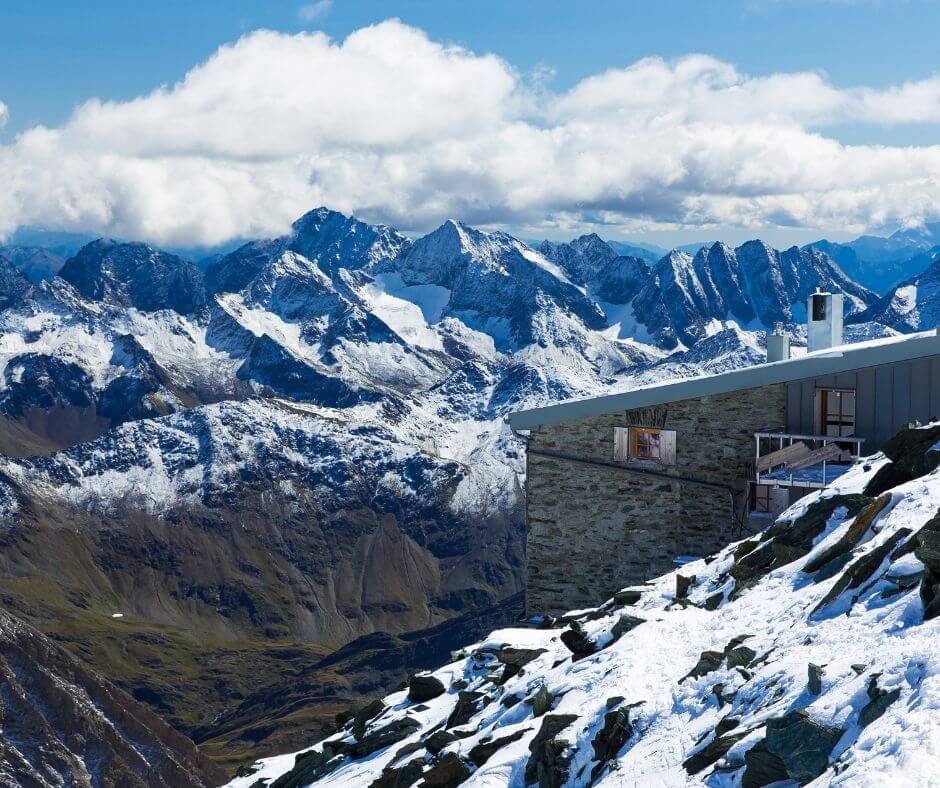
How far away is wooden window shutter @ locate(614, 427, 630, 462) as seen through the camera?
32.1 m

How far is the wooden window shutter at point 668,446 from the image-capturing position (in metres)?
31.5

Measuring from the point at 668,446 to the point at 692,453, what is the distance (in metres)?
0.68

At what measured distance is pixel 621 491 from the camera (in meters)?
32.2

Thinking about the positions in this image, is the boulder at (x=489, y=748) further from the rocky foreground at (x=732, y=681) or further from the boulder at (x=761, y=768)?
the boulder at (x=761, y=768)

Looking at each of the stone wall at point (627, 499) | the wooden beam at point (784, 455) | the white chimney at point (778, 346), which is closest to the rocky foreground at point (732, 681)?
the wooden beam at point (784, 455)

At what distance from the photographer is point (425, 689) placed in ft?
74.9

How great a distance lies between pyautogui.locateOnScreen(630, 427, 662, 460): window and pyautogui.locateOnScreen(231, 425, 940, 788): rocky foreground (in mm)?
8280

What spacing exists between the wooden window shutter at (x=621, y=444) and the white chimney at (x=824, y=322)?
9309mm

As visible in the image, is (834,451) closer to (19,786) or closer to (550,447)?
(550,447)

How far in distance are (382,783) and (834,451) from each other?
15683mm

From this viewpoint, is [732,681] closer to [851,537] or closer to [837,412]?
[851,537]

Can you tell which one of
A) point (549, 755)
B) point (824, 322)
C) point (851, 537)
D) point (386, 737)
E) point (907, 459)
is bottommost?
point (386, 737)

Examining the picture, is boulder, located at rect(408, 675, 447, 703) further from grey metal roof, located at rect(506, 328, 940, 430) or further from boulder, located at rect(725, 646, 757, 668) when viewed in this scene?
boulder, located at rect(725, 646, 757, 668)

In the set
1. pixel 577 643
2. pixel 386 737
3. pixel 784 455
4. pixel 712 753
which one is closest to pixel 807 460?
pixel 784 455
